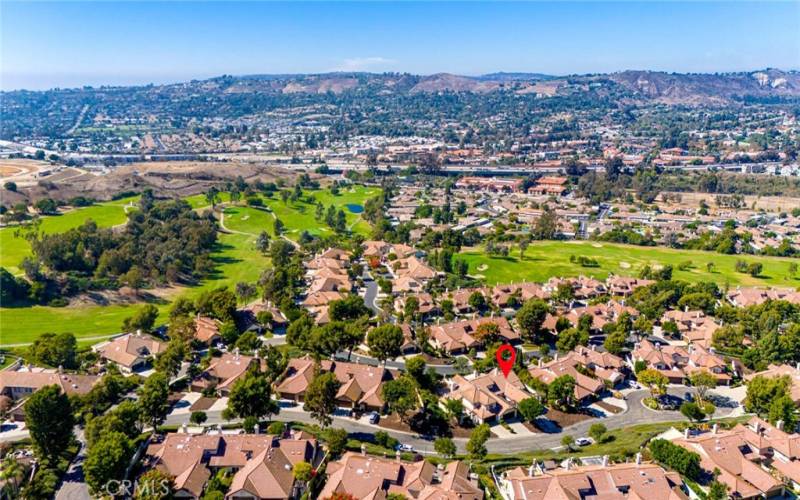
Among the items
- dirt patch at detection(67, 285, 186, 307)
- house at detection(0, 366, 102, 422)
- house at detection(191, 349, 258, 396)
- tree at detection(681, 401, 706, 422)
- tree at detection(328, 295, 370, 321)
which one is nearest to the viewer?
tree at detection(681, 401, 706, 422)

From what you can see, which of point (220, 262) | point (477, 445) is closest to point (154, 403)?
point (477, 445)

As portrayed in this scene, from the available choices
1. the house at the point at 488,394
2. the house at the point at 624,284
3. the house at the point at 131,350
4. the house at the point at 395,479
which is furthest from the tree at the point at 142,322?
the house at the point at 624,284

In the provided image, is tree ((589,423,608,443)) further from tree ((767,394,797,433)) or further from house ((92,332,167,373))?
house ((92,332,167,373))

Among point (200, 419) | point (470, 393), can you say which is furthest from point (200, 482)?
point (470, 393)

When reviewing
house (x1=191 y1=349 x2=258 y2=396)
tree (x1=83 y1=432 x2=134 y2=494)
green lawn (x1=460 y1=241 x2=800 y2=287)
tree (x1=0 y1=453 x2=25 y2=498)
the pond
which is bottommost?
green lawn (x1=460 y1=241 x2=800 y2=287)

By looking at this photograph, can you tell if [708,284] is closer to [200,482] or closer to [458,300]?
[458,300]

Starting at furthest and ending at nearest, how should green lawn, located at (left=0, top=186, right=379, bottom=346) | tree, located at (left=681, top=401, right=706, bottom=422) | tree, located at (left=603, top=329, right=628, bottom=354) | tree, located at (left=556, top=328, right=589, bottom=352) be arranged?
green lawn, located at (left=0, top=186, right=379, bottom=346) → tree, located at (left=556, top=328, right=589, bottom=352) → tree, located at (left=603, top=329, right=628, bottom=354) → tree, located at (left=681, top=401, right=706, bottom=422)

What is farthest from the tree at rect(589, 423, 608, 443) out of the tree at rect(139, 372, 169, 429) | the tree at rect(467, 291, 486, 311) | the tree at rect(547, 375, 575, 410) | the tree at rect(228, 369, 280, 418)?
the tree at rect(139, 372, 169, 429)
